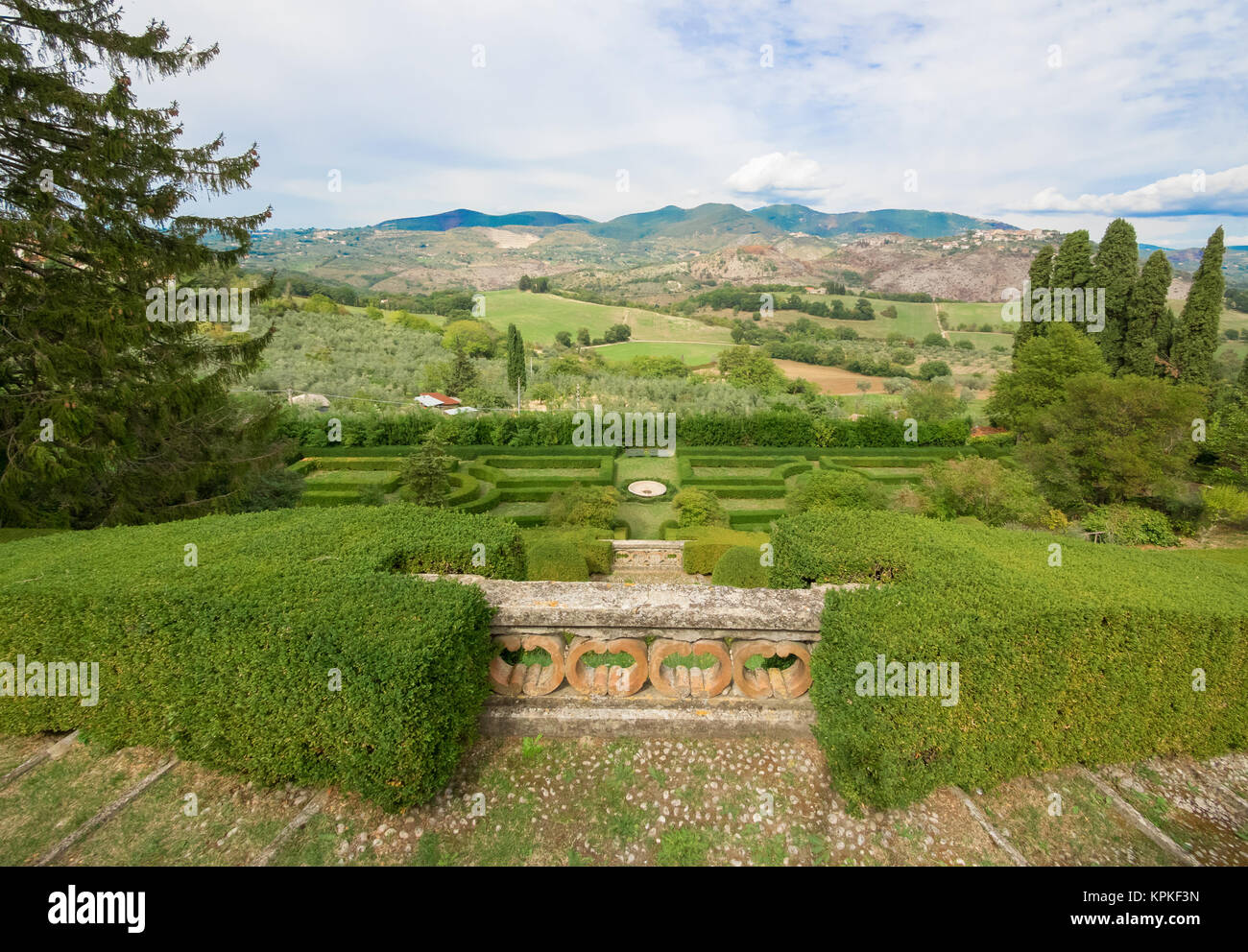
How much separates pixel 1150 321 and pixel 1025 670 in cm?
4458

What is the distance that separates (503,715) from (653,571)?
13.7m

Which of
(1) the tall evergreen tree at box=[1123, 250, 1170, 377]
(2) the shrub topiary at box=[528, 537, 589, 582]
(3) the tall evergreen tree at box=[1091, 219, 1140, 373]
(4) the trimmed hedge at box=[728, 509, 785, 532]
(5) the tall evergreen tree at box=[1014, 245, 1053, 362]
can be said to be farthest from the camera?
(5) the tall evergreen tree at box=[1014, 245, 1053, 362]

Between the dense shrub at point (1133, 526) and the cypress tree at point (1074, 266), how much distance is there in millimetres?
21828


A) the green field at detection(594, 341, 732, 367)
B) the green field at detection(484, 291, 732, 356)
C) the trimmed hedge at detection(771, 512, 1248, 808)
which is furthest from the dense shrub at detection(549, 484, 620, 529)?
the green field at detection(484, 291, 732, 356)

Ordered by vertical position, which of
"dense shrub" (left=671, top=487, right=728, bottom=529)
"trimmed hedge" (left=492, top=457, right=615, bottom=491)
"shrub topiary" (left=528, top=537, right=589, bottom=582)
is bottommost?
"shrub topiary" (left=528, top=537, right=589, bottom=582)

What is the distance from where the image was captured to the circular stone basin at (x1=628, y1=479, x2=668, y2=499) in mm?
27234

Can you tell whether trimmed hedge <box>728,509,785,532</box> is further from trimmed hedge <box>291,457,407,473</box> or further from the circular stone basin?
trimmed hedge <box>291,457,407,473</box>

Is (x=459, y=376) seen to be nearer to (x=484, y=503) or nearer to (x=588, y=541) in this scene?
(x=484, y=503)

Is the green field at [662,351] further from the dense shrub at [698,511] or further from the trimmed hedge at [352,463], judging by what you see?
the dense shrub at [698,511]

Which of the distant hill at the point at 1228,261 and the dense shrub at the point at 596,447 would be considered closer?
the dense shrub at the point at 596,447

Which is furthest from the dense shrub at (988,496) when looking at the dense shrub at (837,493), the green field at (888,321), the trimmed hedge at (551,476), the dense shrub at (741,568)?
the green field at (888,321)

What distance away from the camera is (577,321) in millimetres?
104688

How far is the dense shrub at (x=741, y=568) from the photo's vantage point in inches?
573

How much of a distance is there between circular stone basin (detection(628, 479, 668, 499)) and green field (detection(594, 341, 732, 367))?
172 feet
